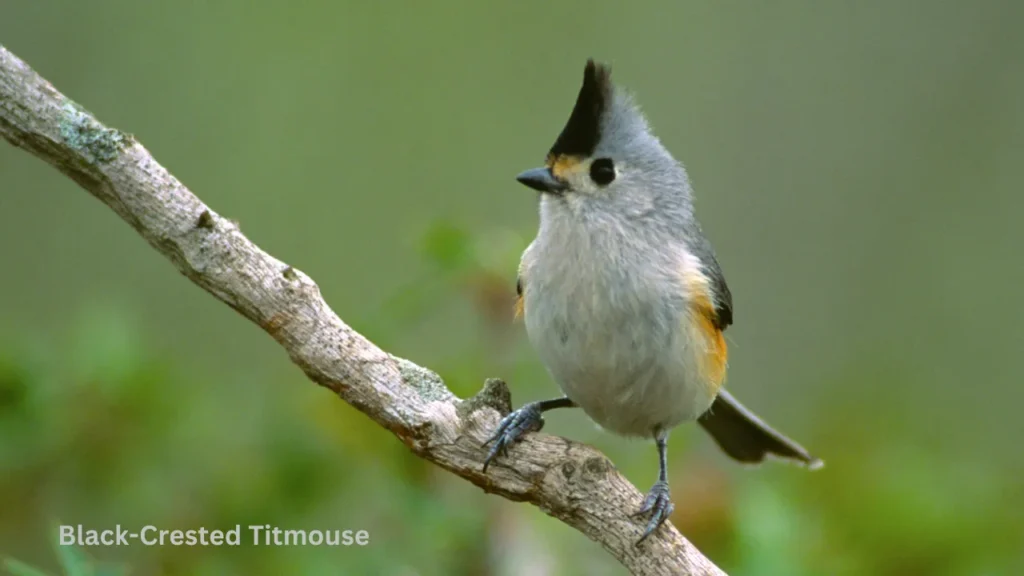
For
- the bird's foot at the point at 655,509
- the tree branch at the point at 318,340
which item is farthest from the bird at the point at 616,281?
the tree branch at the point at 318,340

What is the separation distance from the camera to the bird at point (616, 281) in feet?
8.15

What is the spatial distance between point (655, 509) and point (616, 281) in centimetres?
61

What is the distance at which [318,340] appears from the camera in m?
1.92

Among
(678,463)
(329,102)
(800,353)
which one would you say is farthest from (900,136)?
(678,463)

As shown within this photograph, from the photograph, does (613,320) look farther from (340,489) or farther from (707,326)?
(340,489)

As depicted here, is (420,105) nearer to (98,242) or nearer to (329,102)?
(329,102)

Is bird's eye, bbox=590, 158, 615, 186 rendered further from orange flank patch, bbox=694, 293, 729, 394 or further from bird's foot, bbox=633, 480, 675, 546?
bird's foot, bbox=633, 480, 675, 546

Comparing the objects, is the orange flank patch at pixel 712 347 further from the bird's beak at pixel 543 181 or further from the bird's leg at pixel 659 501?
the bird's beak at pixel 543 181

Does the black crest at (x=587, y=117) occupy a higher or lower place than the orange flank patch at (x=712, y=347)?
higher

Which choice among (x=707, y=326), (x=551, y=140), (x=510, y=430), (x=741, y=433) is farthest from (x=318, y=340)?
(x=551, y=140)

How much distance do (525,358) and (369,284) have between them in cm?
305

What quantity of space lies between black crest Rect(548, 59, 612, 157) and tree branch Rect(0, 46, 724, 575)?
0.75 m

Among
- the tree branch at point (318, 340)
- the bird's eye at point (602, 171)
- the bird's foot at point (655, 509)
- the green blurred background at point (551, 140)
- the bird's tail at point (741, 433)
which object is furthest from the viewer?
the green blurred background at point (551, 140)

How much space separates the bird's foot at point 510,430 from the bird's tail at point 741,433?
100 centimetres
